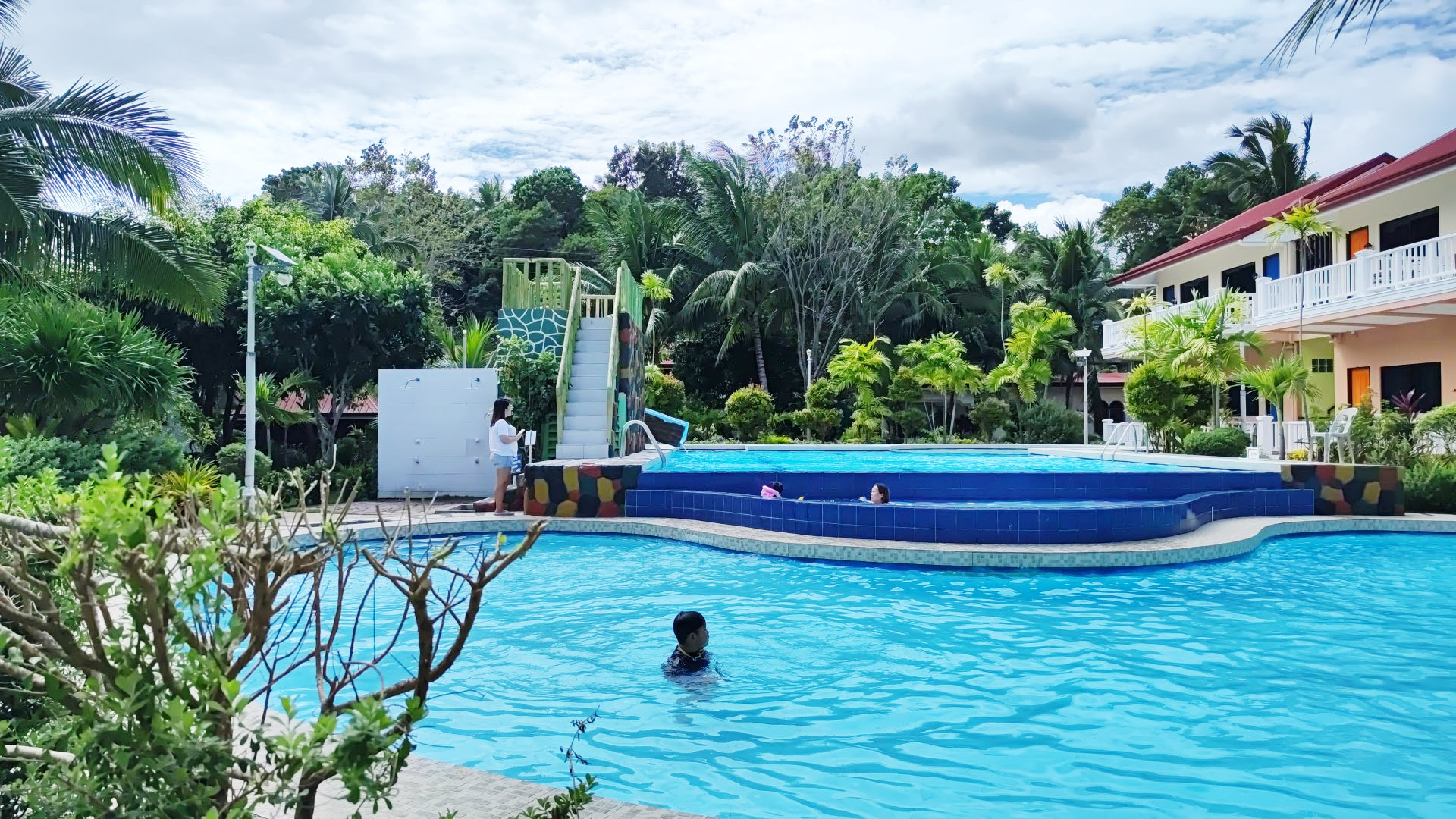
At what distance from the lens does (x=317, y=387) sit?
18.0 m

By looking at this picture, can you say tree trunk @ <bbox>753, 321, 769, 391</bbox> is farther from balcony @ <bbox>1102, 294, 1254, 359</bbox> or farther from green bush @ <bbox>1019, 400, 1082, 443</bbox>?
balcony @ <bbox>1102, 294, 1254, 359</bbox>

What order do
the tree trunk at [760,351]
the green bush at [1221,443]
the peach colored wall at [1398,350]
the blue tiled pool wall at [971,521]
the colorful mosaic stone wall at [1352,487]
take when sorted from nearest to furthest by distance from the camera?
the blue tiled pool wall at [971,521] < the colorful mosaic stone wall at [1352,487] < the green bush at [1221,443] < the peach colored wall at [1398,350] < the tree trunk at [760,351]

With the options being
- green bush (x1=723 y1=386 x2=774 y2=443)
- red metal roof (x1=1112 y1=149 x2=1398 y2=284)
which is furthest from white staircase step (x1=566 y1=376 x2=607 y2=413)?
red metal roof (x1=1112 y1=149 x2=1398 y2=284)

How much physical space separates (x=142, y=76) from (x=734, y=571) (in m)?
10.6

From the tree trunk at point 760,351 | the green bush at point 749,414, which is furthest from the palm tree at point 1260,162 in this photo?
the green bush at point 749,414

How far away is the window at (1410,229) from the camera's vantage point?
61.3ft

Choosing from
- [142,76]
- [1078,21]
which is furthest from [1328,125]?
[142,76]

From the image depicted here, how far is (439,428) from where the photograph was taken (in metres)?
15.3

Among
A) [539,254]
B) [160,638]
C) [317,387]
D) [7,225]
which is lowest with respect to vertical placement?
[160,638]

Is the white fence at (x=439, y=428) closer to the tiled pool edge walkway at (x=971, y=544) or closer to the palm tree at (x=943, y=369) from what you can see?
the tiled pool edge walkway at (x=971, y=544)

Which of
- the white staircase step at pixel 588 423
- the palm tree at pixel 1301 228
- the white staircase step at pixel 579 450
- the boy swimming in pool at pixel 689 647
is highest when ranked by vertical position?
the palm tree at pixel 1301 228

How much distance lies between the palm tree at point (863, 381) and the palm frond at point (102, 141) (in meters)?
17.3

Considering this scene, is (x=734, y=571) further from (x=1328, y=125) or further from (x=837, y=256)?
(x=1328, y=125)

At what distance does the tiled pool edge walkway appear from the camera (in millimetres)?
9797
